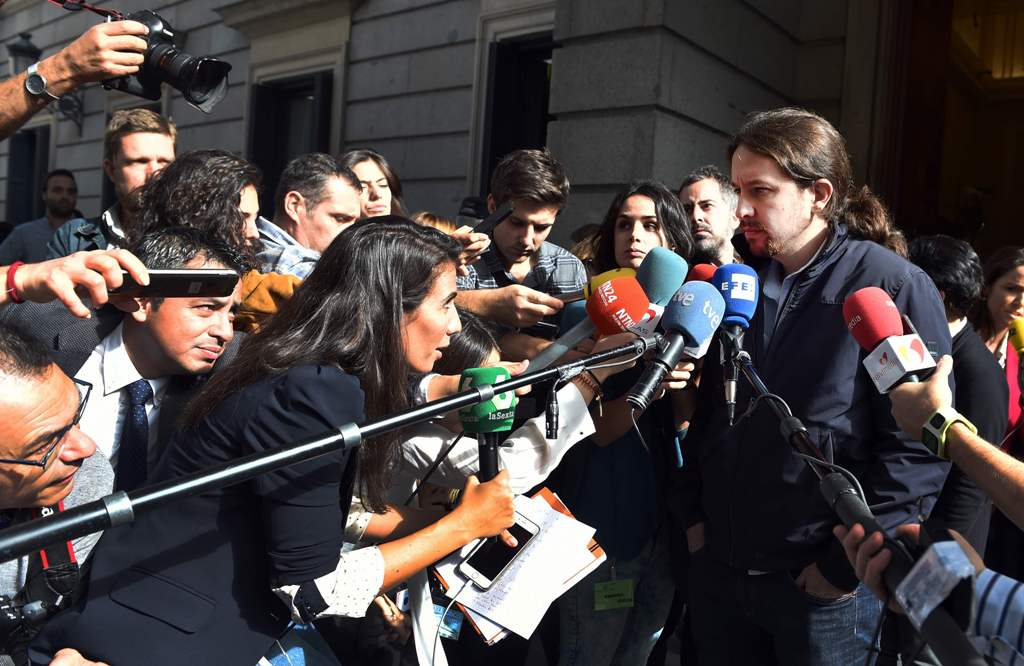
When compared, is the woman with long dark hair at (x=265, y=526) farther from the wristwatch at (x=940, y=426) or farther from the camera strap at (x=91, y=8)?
the camera strap at (x=91, y=8)

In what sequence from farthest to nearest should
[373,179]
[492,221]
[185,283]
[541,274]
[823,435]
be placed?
1. [373,179]
2. [541,274]
3. [492,221]
4. [823,435]
5. [185,283]

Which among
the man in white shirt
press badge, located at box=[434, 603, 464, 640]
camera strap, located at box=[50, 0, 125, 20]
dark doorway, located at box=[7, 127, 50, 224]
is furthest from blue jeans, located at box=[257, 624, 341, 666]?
dark doorway, located at box=[7, 127, 50, 224]

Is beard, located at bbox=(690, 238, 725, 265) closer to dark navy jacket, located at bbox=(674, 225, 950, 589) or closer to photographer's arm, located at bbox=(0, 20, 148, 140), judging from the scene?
dark navy jacket, located at bbox=(674, 225, 950, 589)

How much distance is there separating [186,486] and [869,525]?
102cm

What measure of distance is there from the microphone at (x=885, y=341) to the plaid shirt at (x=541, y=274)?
1.91m

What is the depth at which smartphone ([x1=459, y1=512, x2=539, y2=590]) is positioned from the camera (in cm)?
240

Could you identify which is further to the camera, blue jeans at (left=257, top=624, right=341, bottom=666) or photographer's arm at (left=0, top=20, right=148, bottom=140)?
photographer's arm at (left=0, top=20, right=148, bottom=140)

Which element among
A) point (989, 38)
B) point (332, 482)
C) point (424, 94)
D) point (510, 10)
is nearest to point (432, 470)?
point (332, 482)

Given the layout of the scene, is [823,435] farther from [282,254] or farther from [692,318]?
[282,254]

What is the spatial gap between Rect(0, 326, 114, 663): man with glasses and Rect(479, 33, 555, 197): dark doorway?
21.0 feet

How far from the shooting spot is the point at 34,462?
1738mm

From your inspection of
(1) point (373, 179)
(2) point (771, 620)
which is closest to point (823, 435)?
(2) point (771, 620)

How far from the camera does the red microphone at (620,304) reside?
240 cm

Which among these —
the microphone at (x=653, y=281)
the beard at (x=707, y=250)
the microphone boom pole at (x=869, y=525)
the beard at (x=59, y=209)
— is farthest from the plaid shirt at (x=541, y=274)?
the beard at (x=59, y=209)
